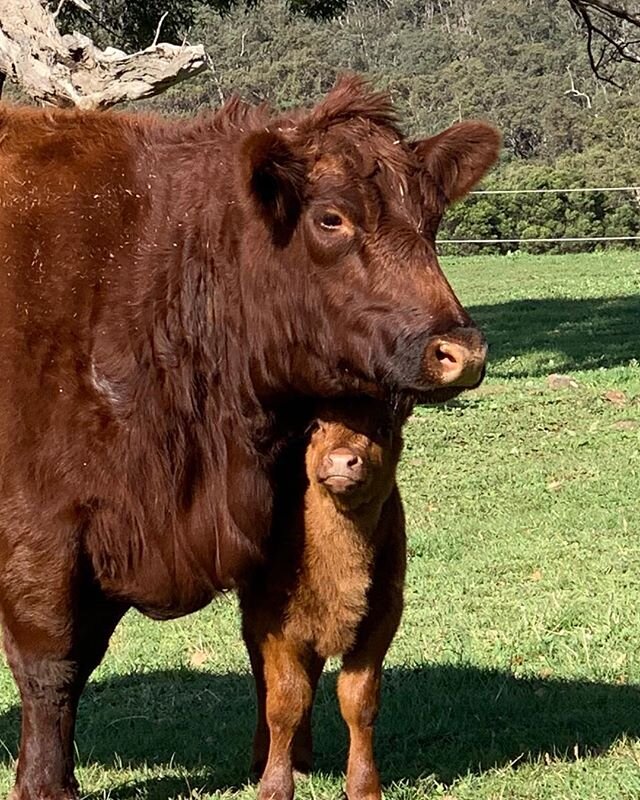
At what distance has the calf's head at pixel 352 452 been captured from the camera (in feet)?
15.1

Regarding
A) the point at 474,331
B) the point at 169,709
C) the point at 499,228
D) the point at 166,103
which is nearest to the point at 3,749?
the point at 169,709

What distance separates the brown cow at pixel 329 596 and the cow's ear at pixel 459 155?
80cm

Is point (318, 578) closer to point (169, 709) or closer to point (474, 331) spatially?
point (474, 331)

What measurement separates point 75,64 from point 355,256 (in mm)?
5999

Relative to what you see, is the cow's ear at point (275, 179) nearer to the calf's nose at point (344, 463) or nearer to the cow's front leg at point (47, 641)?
the calf's nose at point (344, 463)

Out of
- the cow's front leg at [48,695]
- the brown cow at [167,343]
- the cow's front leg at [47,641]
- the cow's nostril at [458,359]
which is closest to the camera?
the cow's nostril at [458,359]

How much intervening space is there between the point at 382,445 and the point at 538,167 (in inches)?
1699

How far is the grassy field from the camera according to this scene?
5.53 metres

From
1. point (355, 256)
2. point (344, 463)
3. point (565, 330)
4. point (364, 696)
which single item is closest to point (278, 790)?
point (364, 696)

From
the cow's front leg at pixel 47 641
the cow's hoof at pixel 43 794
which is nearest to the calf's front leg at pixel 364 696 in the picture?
the cow's front leg at pixel 47 641

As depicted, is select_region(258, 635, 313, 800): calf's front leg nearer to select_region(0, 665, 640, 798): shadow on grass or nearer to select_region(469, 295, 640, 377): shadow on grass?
select_region(0, 665, 640, 798): shadow on grass

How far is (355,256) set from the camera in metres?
4.32

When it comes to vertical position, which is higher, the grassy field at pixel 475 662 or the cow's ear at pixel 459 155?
the cow's ear at pixel 459 155

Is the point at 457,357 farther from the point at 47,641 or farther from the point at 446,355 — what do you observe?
the point at 47,641
